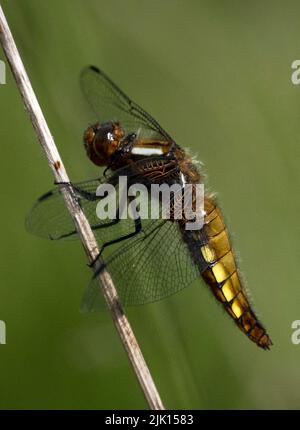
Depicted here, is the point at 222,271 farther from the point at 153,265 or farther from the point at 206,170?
the point at 206,170

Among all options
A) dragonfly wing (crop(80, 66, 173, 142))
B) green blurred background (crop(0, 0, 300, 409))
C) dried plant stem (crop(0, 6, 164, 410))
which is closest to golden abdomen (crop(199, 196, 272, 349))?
green blurred background (crop(0, 0, 300, 409))

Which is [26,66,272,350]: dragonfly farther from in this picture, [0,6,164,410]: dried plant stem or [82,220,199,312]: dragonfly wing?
[0,6,164,410]: dried plant stem

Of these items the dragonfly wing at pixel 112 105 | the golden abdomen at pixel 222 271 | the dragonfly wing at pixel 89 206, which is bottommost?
the golden abdomen at pixel 222 271

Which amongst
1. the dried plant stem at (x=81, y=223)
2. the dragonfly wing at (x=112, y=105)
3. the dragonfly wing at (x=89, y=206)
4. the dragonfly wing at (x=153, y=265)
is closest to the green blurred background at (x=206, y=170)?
the dragonfly wing at (x=112, y=105)

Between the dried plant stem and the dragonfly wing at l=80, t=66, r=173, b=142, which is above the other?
the dragonfly wing at l=80, t=66, r=173, b=142

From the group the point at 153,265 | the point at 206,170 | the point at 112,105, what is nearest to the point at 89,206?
the point at 153,265

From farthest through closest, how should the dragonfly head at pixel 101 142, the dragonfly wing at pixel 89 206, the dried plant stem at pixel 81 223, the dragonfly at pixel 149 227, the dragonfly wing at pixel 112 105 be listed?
the dragonfly wing at pixel 112 105, the dragonfly head at pixel 101 142, the dragonfly at pixel 149 227, the dragonfly wing at pixel 89 206, the dried plant stem at pixel 81 223

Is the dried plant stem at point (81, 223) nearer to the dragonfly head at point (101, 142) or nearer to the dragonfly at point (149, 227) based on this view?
the dragonfly at point (149, 227)
